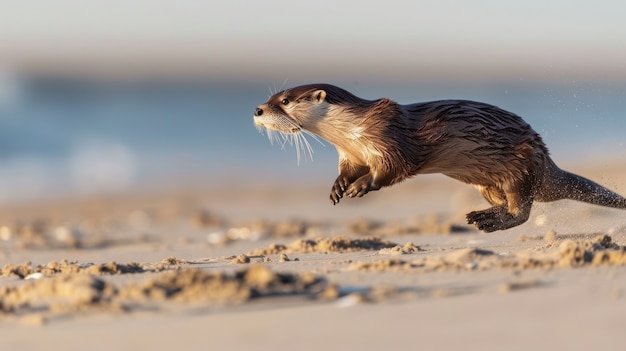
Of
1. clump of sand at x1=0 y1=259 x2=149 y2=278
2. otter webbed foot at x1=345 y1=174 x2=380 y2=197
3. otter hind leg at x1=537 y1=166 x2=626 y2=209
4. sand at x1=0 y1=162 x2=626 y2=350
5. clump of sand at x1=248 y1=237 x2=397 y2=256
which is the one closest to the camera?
sand at x1=0 y1=162 x2=626 y2=350

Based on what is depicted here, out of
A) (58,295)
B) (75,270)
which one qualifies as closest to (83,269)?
(75,270)

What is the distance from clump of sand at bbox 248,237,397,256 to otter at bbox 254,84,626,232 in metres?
0.30

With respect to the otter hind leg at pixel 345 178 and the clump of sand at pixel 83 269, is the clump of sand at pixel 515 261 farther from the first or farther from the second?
the otter hind leg at pixel 345 178

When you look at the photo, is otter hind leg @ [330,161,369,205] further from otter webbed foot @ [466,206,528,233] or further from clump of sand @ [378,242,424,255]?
otter webbed foot @ [466,206,528,233]

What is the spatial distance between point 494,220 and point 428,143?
86 centimetres

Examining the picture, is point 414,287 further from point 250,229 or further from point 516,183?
point 250,229

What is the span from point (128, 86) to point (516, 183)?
47.2 metres

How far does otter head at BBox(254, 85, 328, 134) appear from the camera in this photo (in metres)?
8.08

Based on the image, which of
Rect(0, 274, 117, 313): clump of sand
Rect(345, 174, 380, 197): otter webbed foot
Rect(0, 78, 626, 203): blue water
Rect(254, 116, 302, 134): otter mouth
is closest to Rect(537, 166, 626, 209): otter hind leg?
Rect(345, 174, 380, 197): otter webbed foot

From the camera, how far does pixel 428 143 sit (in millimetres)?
7805

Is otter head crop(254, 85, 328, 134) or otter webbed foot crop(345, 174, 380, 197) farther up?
otter head crop(254, 85, 328, 134)

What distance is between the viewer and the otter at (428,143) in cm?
779

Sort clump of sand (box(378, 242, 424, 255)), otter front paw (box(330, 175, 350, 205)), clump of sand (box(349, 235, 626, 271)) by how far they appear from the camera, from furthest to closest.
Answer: otter front paw (box(330, 175, 350, 205)) < clump of sand (box(378, 242, 424, 255)) < clump of sand (box(349, 235, 626, 271))

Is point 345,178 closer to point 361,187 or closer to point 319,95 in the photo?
point 361,187
